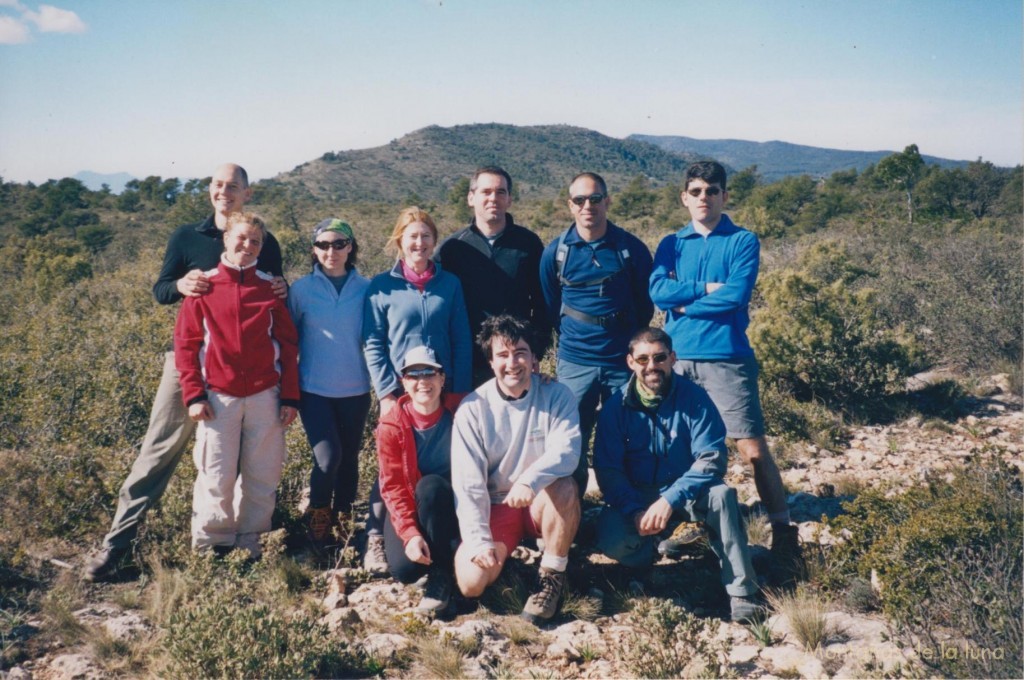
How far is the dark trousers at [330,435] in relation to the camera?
3963 millimetres

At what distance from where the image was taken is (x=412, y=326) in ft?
12.4

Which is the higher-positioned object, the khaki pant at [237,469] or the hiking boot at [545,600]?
the khaki pant at [237,469]

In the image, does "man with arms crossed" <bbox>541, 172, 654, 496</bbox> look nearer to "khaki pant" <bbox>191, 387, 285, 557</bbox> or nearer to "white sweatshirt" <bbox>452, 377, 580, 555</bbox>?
"white sweatshirt" <bbox>452, 377, 580, 555</bbox>

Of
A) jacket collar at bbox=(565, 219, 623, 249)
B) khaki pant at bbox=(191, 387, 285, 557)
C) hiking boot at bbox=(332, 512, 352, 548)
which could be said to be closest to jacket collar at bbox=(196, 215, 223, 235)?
khaki pant at bbox=(191, 387, 285, 557)

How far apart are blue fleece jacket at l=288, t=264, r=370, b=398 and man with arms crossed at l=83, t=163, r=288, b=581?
6.9 inches

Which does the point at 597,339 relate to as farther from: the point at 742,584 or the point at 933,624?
the point at 933,624

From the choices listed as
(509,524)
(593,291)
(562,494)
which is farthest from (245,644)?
(593,291)

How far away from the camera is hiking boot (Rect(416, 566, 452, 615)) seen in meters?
3.48

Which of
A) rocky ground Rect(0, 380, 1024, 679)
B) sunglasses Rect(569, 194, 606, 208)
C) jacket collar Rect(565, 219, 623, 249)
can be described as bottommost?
rocky ground Rect(0, 380, 1024, 679)

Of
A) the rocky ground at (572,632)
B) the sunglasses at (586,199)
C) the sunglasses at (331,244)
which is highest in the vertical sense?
the sunglasses at (586,199)

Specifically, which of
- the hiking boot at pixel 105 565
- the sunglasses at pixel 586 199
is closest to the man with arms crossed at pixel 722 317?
the sunglasses at pixel 586 199

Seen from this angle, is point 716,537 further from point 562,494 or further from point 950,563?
point 950,563

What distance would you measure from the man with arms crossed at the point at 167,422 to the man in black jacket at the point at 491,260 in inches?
42.7

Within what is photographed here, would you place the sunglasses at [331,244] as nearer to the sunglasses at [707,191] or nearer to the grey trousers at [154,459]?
the grey trousers at [154,459]
